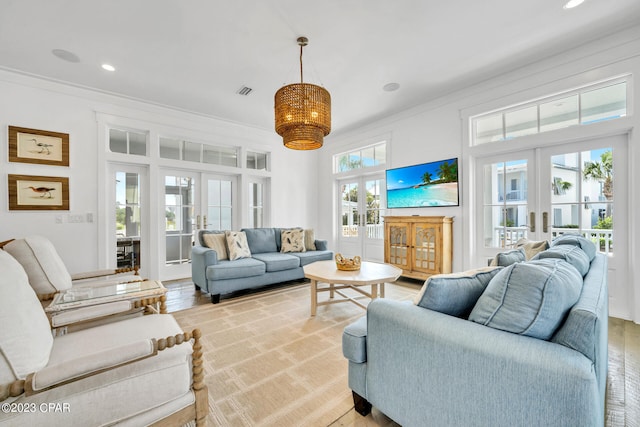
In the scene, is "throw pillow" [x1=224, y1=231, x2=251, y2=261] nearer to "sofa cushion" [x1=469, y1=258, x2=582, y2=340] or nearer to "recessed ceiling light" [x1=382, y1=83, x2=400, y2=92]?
"recessed ceiling light" [x1=382, y1=83, x2=400, y2=92]

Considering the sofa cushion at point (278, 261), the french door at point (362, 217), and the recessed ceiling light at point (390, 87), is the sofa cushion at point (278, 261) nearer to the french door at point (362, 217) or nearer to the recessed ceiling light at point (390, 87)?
the french door at point (362, 217)

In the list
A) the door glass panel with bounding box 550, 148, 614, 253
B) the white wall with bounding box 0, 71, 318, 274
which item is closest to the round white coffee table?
the door glass panel with bounding box 550, 148, 614, 253

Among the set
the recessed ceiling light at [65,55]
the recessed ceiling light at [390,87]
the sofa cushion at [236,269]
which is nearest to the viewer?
the recessed ceiling light at [65,55]

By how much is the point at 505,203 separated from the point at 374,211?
7.08 feet

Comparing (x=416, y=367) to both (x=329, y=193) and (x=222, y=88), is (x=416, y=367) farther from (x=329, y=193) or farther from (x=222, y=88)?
(x=329, y=193)

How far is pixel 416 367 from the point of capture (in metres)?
1.11

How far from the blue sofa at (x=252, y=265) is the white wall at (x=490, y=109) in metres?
1.91

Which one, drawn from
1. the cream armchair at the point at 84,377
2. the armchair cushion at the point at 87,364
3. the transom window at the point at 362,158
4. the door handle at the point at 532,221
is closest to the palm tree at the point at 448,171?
the door handle at the point at 532,221

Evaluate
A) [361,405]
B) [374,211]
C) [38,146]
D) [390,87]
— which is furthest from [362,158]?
[38,146]

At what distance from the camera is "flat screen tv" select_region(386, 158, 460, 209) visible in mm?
3866

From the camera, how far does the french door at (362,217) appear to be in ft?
16.7

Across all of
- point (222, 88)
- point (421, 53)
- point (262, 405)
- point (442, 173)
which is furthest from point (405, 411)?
point (222, 88)

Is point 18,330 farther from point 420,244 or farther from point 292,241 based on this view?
point 420,244

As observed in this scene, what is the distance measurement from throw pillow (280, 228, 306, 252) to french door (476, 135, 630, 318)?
2.56 meters
